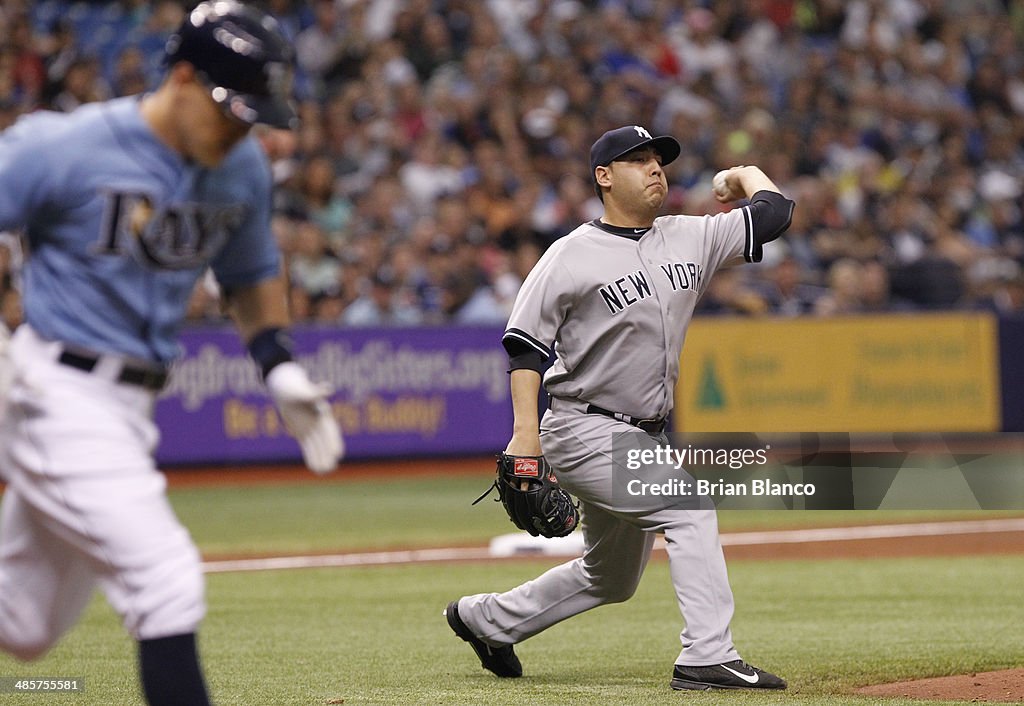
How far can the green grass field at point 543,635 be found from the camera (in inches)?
245

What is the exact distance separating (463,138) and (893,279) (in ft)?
18.0

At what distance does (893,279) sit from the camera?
18.9m

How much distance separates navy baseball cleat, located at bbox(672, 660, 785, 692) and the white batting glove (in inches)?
93.4

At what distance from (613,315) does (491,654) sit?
1549 millimetres

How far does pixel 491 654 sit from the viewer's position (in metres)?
6.62

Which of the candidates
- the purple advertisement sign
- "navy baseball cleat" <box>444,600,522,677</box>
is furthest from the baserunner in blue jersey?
the purple advertisement sign

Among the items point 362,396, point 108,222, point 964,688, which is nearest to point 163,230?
point 108,222

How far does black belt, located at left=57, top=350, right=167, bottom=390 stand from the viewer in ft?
13.2

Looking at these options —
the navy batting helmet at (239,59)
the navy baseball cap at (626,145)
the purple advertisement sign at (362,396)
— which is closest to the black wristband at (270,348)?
the navy batting helmet at (239,59)

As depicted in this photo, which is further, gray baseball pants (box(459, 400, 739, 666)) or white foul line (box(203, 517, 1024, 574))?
white foul line (box(203, 517, 1024, 574))

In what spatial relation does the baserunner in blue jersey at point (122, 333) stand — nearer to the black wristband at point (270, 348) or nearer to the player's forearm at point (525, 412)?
the black wristband at point (270, 348)

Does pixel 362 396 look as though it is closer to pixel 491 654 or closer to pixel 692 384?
pixel 692 384

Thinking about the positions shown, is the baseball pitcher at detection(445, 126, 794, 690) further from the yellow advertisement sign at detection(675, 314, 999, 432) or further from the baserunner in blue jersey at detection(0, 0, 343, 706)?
the yellow advertisement sign at detection(675, 314, 999, 432)

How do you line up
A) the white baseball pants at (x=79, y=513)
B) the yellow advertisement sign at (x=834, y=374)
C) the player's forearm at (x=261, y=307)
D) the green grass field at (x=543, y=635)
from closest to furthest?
the white baseball pants at (x=79, y=513), the player's forearm at (x=261, y=307), the green grass field at (x=543, y=635), the yellow advertisement sign at (x=834, y=374)
